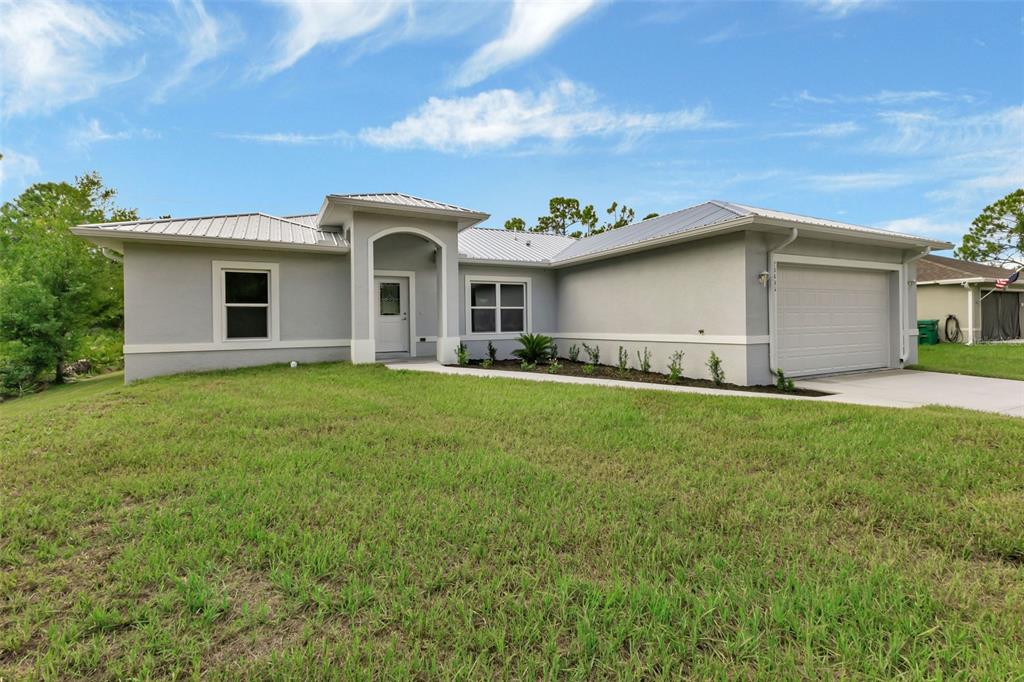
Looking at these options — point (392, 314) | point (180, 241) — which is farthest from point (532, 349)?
point (180, 241)

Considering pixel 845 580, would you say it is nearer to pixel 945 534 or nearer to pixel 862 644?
pixel 862 644

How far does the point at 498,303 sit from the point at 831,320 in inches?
309

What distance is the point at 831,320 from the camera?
31.2 ft

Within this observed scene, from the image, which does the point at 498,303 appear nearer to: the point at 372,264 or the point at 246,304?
the point at 372,264

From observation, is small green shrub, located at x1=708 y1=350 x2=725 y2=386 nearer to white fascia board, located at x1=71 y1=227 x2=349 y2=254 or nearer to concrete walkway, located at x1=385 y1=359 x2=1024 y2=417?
concrete walkway, located at x1=385 y1=359 x2=1024 y2=417

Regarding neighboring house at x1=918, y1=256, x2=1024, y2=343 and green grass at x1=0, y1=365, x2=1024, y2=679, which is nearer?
green grass at x1=0, y1=365, x2=1024, y2=679

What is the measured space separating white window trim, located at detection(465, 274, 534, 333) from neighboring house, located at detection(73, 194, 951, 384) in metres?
0.81

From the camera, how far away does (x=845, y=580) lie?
7.25ft

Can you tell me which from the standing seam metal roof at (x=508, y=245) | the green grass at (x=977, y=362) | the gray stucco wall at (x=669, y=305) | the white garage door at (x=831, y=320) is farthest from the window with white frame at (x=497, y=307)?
the green grass at (x=977, y=362)

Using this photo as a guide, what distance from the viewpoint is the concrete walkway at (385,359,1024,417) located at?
255 inches

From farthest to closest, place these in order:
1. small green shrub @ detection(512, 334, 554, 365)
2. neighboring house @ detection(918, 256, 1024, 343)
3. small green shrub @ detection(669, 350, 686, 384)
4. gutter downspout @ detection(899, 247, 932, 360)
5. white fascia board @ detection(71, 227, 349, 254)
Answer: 1. neighboring house @ detection(918, 256, 1024, 343)
2. small green shrub @ detection(512, 334, 554, 365)
3. gutter downspout @ detection(899, 247, 932, 360)
4. small green shrub @ detection(669, 350, 686, 384)
5. white fascia board @ detection(71, 227, 349, 254)

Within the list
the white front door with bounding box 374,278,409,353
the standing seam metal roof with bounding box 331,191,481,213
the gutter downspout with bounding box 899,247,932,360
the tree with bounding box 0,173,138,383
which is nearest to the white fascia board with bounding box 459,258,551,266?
the standing seam metal roof with bounding box 331,191,481,213

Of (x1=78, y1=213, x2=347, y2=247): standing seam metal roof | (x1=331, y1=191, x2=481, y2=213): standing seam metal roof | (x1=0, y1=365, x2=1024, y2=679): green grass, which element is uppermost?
(x1=331, y1=191, x2=481, y2=213): standing seam metal roof

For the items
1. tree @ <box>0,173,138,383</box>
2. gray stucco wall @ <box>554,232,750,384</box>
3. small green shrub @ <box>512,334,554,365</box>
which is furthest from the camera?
tree @ <box>0,173,138,383</box>
